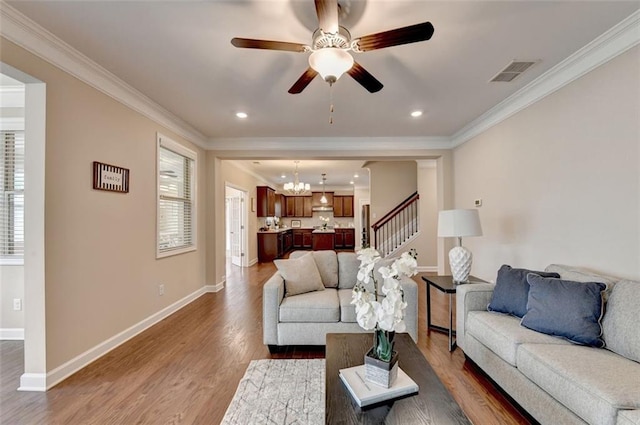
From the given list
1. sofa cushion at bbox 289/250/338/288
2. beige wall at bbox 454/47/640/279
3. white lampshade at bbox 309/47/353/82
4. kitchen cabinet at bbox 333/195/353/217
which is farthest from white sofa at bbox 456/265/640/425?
kitchen cabinet at bbox 333/195/353/217

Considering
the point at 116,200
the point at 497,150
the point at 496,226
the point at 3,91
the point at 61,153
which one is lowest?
the point at 496,226

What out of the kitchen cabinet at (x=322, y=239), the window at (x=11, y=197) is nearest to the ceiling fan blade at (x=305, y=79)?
the window at (x=11, y=197)

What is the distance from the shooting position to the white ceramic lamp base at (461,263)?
2969 mm

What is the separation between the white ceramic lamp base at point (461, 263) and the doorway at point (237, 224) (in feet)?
18.3

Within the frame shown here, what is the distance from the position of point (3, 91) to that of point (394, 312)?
4.37 meters

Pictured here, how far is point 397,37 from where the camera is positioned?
1.68 m

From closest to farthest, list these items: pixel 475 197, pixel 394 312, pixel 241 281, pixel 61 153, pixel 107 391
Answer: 1. pixel 394 312
2. pixel 107 391
3. pixel 61 153
4. pixel 475 197
5. pixel 241 281

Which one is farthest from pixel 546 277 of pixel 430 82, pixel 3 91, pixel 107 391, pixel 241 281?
pixel 3 91

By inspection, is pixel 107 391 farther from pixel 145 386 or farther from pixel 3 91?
pixel 3 91

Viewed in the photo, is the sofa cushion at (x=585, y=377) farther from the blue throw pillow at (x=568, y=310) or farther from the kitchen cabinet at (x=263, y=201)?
the kitchen cabinet at (x=263, y=201)

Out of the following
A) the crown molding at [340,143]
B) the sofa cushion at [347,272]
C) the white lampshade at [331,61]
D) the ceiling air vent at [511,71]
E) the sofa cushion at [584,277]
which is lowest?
the sofa cushion at [347,272]

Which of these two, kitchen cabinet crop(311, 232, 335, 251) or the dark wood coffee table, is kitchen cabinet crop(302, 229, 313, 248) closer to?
kitchen cabinet crop(311, 232, 335, 251)

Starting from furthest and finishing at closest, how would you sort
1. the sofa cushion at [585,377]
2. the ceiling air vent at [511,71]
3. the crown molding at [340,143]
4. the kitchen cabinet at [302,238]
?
1. the kitchen cabinet at [302,238]
2. the crown molding at [340,143]
3. the ceiling air vent at [511,71]
4. the sofa cushion at [585,377]

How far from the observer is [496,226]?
12.4 ft
